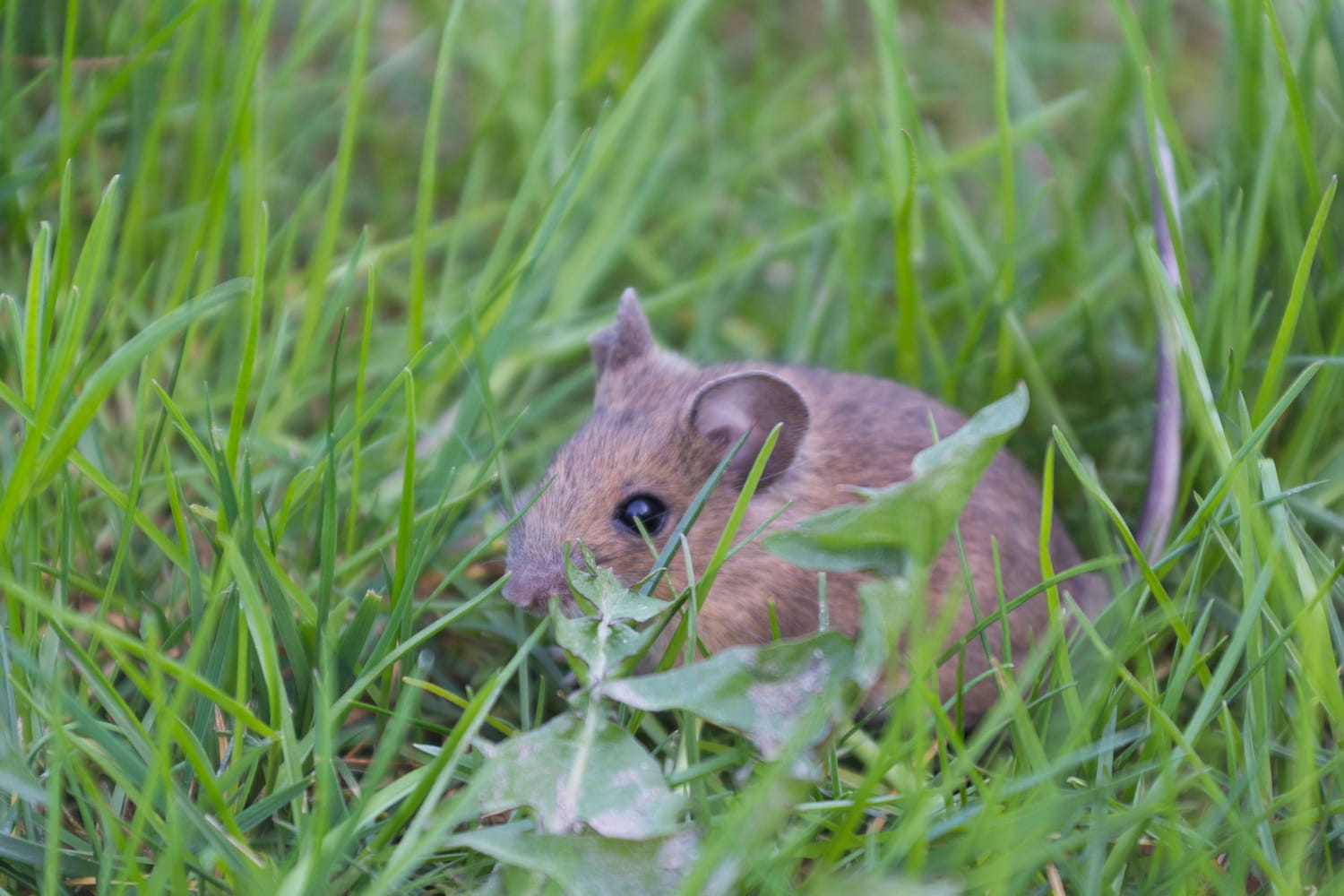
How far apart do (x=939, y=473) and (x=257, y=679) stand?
1.79 m

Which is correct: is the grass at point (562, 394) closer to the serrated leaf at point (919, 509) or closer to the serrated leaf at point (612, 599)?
the serrated leaf at point (612, 599)

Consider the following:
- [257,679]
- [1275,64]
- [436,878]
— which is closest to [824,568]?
[436,878]

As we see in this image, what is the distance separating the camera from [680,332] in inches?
224

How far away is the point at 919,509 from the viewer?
2.71 metres

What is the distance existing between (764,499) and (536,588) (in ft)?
2.80

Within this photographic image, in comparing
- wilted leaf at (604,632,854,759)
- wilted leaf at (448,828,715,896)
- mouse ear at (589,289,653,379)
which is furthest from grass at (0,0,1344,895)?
mouse ear at (589,289,653,379)

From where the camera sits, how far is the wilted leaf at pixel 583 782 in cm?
255

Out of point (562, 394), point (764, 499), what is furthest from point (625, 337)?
point (764, 499)

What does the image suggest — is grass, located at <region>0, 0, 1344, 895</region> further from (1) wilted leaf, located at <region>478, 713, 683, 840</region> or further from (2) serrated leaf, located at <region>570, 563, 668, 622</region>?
(2) serrated leaf, located at <region>570, 563, 668, 622</region>

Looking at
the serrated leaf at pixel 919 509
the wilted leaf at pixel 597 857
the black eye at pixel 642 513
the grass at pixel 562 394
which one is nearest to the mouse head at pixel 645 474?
the black eye at pixel 642 513

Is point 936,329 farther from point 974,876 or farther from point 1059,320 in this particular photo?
point 974,876

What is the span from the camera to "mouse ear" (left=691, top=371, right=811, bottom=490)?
358 centimetres

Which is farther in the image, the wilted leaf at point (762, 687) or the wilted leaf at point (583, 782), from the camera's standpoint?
the wilted leaf at point (762, 687)

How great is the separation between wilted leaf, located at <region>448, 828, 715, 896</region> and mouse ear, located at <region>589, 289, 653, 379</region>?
2.04m
